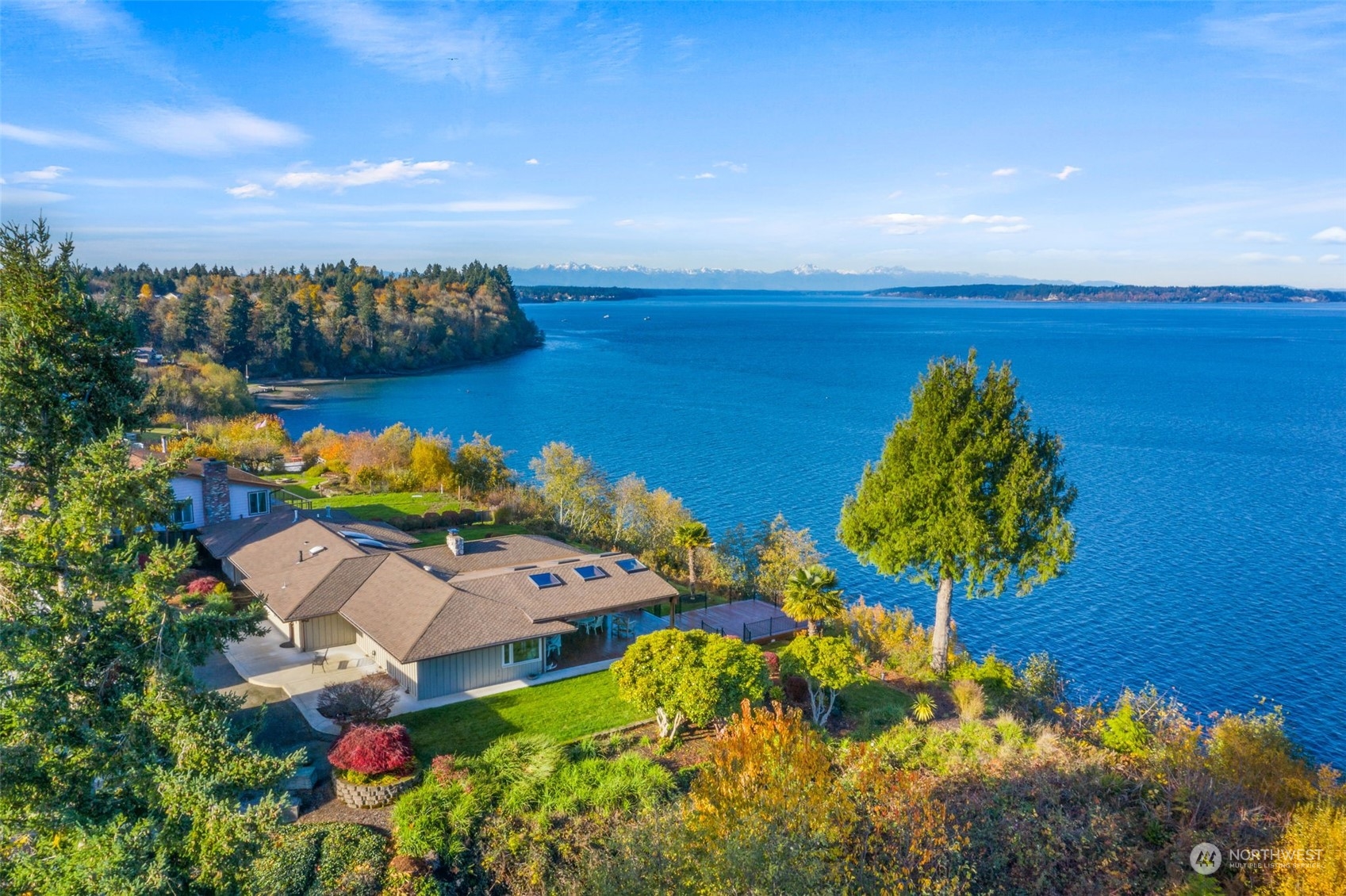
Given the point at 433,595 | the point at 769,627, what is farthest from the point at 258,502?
the point at 769,627

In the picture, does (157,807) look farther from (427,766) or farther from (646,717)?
(646,717)

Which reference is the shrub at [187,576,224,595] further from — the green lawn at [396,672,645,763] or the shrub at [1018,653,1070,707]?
the shrub at [1018,653,1070,707]

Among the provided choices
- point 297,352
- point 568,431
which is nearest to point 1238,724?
point 568,431

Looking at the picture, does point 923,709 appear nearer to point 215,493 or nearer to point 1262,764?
point 1262,764

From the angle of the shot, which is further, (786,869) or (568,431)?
(568,431)

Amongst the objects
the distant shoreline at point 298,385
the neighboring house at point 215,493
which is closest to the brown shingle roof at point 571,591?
the neighboring house at point 215,493

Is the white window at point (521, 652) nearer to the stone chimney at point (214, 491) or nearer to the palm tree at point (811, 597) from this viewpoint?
the palm tree at point (811, 597)
